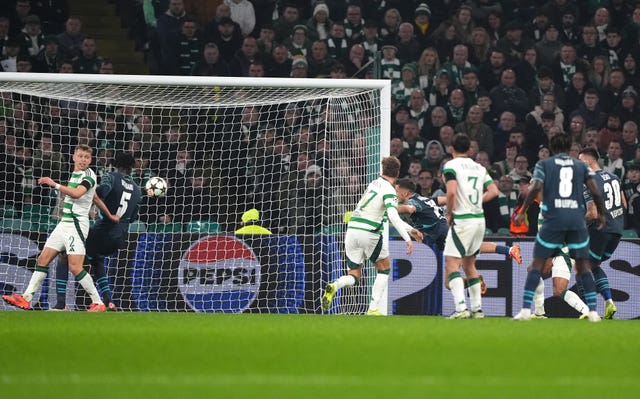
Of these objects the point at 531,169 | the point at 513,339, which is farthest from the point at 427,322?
the point at 531,169

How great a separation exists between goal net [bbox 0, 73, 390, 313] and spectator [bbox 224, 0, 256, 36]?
4.03 metres

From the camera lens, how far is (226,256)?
13859mm

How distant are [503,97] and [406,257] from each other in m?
4.69

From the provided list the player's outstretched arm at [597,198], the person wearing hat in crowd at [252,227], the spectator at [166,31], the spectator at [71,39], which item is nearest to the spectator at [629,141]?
the person wearing hat in crowd at [252,227]

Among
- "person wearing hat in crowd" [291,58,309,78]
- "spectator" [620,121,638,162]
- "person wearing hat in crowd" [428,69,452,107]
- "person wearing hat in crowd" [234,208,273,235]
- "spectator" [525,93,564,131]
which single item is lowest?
"person wearing hat in crowd" [234,208,273,235]

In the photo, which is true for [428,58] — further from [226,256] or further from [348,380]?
[348,380]

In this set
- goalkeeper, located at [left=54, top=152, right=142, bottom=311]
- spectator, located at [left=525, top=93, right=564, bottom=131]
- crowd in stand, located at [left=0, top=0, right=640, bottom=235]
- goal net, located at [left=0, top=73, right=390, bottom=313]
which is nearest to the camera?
goalkeeper, located at [left=54, top=152, right=142, bottom=311]

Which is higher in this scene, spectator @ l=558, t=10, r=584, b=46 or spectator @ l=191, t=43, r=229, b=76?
spectator @ l=558, t=10, r=584, b=46

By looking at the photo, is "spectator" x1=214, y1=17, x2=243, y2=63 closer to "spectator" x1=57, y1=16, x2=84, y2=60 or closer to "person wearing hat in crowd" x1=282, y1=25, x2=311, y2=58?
"person wearing hat in crowd" x1=282, y1=25, x2=311, y2=58

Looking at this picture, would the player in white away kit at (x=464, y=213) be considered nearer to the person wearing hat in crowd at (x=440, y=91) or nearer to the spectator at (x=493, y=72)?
the person wearing hat in crowd at (x=440, y=91)

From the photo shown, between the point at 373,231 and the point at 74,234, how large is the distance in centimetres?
322

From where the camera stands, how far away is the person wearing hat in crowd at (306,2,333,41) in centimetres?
1820

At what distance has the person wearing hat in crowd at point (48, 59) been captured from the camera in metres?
17.2

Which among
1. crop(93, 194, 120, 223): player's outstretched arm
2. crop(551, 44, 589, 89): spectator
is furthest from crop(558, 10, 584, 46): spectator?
crop(93, 194, 120, 223): player's outstretched arm
